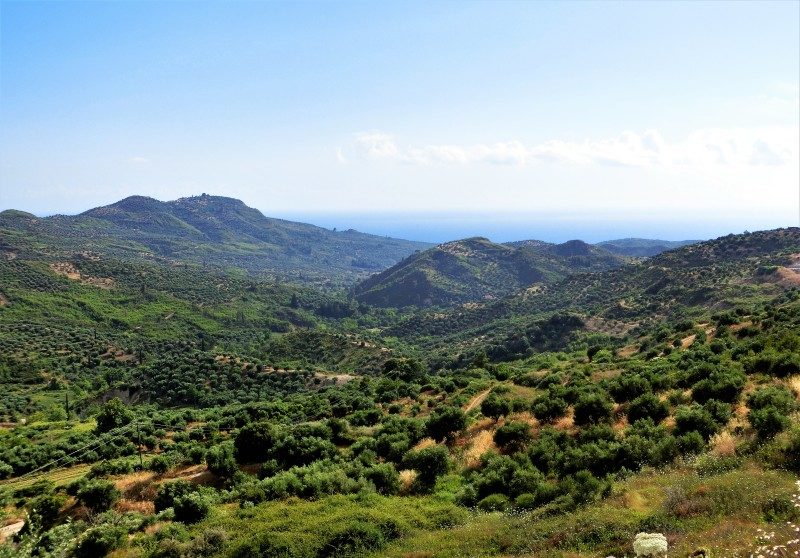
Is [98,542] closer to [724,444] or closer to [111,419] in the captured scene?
[724,444]

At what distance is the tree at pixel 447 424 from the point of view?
79.6 feet

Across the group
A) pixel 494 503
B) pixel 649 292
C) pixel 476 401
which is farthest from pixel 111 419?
pixel 649 292

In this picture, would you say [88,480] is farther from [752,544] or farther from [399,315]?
[399,315]

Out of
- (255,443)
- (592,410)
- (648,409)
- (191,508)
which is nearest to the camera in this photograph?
(191,508)

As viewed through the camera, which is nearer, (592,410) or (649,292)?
(592,410)

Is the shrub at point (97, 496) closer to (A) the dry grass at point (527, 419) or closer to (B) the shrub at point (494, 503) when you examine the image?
(B) the shrub at point (494, 503)

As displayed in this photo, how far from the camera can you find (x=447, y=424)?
24406 mm

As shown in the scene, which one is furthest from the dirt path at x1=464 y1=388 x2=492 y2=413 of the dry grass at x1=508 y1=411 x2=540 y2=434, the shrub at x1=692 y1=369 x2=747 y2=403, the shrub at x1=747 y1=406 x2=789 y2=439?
the shrub at x1=747 y1=406 x2=789 y2=439

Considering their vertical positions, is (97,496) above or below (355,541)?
below

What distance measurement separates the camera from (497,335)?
10469 cm

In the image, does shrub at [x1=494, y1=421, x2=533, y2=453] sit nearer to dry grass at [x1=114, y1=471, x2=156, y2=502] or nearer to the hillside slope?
dry grass at [x1=114, y1=471, x2=156, y2=502]

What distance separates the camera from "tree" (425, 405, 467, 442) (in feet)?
79.6

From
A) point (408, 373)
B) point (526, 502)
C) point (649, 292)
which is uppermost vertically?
point (649, 292)

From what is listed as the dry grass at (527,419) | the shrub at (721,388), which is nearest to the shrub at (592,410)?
the dry grass at (527,419)
